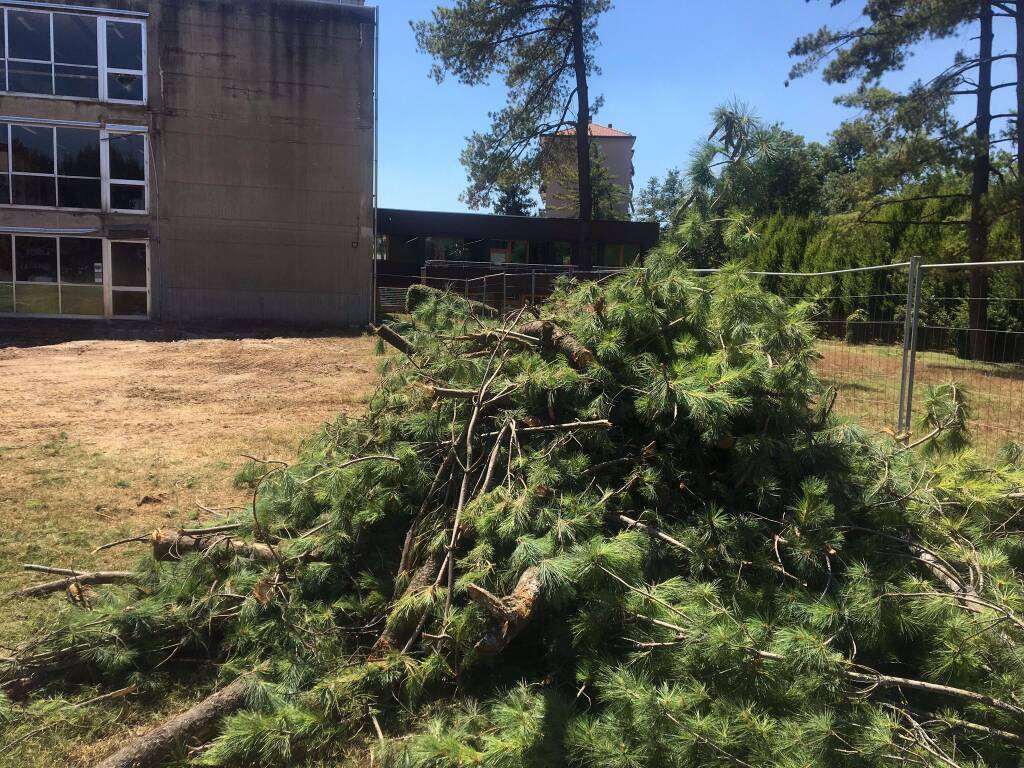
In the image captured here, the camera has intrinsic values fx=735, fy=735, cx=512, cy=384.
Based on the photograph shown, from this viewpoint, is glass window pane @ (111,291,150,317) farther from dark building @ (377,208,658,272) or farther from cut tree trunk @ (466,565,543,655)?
cut tree trunk @ (466,565,543,655)

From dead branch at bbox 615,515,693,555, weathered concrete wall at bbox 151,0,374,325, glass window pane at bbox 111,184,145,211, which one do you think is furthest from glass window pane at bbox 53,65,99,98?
dead branch at bbox 615,515,693,555

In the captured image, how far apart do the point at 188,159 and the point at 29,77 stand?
4.25 m

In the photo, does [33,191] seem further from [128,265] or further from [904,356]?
[904,356]

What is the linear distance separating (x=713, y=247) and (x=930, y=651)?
2837 millimetres

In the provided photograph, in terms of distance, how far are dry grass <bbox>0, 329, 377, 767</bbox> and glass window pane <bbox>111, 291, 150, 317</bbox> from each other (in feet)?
17.1

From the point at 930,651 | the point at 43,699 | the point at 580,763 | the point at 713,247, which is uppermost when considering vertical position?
the point at 713,247

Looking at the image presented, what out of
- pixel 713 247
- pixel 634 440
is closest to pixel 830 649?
pixel 634 440

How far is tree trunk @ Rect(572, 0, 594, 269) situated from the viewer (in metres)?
20.1

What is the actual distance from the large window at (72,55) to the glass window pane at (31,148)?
98 centimetres

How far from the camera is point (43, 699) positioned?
10.3ft

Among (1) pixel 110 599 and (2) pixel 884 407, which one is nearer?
(1) pixel 110 599

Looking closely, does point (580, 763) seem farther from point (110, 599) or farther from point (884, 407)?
point (884, 407)

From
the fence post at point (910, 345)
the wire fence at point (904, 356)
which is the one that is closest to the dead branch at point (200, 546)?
the wire fence at point (904, 356)

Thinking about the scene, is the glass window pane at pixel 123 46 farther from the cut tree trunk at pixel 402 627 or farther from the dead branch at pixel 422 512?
the cut tree trunk at pixel 402 627
